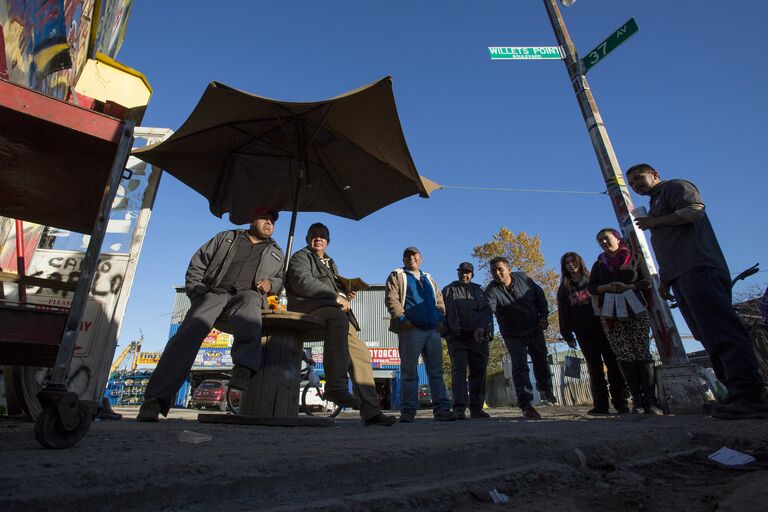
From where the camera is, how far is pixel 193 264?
320cm

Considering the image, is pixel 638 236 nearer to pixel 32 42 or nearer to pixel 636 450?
pixel 636 450

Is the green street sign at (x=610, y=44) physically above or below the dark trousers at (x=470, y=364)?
above

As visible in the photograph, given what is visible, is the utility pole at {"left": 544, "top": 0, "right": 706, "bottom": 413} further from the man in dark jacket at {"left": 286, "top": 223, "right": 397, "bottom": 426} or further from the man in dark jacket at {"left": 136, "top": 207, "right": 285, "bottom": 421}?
the man in dark jacket at {"left": 136, "top": 207, "right": 285, "bottom": 421}

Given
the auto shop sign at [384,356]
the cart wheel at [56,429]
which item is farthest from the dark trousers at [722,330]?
the auto shop sign at [384,356]

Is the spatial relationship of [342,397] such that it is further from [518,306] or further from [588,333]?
[588,333]

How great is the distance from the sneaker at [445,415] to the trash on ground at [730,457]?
2.68m

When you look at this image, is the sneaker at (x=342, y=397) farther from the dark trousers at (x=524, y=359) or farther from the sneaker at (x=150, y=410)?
the dark trousers at (x=524, y=359)

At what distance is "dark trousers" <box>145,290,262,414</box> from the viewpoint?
278 centimetres

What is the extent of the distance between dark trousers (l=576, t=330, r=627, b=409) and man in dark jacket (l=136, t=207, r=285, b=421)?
334 centimetres

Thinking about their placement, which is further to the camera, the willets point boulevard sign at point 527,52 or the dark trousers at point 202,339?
the willets point boulevard sign at point 527,52

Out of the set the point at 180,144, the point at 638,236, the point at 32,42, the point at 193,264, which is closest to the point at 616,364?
the point at 638,236

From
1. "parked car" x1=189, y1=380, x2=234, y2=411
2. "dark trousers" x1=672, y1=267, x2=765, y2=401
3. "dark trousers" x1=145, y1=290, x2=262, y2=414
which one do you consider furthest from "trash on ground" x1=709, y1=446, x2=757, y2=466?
"parked car" x1=189, y1=380, x2=234, y2=411

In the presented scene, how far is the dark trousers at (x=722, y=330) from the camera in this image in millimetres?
2709

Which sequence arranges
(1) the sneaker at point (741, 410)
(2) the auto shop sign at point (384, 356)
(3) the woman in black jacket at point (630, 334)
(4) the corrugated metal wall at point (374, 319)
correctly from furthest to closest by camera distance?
(4) the corrugated metal wall at point (374, 319) < (2) the auto shop sign at point (384, 356) < (3) the woman in black jacket at point (630, 334) < (1) the sneaker at point (741, 410)
